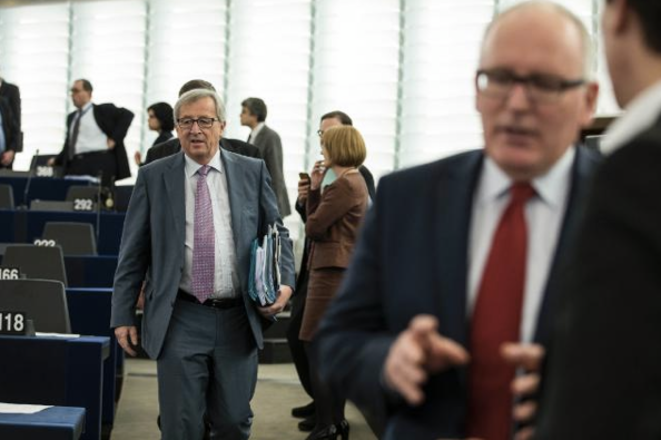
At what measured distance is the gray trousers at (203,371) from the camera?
14.6 feet

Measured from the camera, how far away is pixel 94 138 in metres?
12.9

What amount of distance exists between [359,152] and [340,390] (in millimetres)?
4125

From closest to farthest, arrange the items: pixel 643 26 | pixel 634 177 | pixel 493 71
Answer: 1. pixel 634 177
2. pixel 643 26
3. pixel 493 71

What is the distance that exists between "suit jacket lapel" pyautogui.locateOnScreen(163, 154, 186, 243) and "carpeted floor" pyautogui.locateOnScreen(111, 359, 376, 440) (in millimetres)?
2439

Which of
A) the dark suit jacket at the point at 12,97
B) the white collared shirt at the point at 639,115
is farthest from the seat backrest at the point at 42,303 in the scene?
the dark suit jacket at the point at 12,97

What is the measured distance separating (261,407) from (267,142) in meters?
2.93

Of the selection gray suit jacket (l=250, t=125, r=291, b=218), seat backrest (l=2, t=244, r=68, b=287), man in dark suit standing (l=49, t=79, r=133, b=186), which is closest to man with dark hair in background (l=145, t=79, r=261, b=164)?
seat backrest (l=2, t=244, r=68, b=287)

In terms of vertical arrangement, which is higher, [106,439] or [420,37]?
[420,37]

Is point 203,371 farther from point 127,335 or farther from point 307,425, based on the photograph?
point 307,425

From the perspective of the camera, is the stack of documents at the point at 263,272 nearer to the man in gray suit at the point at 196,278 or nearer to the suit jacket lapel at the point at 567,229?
the man in gray suit at the point at 196,278

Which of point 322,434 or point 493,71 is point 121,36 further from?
point 493,71

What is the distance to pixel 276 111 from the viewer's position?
14.0m

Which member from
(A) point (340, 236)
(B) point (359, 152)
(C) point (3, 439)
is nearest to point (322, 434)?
(A) point (340, 236)

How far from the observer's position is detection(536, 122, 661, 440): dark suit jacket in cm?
102
